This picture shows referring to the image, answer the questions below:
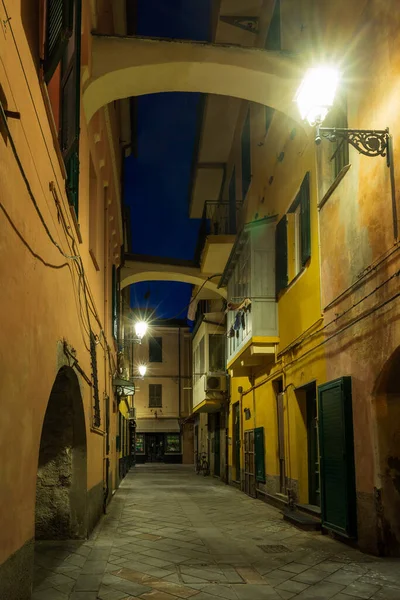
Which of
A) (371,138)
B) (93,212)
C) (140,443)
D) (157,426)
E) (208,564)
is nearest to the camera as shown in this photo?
(371,138)

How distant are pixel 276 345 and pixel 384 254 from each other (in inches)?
249

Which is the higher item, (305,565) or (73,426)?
(73,426)

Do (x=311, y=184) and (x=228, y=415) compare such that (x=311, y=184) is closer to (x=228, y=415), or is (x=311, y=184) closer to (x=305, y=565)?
(x=305, y=565)

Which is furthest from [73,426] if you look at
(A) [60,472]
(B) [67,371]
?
(B) [67,371]

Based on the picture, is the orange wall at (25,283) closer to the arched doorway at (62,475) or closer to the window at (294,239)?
the arched doorway at (62,475)

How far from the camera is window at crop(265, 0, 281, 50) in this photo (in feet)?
41.1

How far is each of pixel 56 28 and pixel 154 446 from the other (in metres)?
40.3

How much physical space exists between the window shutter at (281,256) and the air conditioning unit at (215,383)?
9974 mm

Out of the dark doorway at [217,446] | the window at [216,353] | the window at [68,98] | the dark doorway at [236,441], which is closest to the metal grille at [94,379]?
the window at [68,98]

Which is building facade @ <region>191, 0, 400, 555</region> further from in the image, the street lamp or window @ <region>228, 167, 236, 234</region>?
window @ <region>228, 167, 236, 234</region>

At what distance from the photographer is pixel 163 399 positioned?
1693 inches

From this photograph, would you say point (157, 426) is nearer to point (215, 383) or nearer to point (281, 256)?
point (215, 383)

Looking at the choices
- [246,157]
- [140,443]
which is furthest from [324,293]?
[140,443]

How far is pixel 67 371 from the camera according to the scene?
23.8ft
